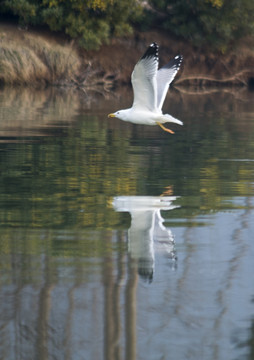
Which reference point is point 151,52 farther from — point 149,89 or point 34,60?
point 34,60

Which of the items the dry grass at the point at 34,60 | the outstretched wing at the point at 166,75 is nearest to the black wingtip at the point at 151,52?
the outstretched wing at the point at 166,75

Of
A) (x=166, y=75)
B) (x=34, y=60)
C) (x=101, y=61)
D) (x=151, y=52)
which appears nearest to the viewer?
(x=151, y=52)

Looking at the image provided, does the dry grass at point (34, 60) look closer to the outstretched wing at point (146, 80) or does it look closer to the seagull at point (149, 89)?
the seagull at point (149, 89)

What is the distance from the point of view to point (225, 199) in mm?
8273

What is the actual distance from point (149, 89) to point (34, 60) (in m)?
20.7

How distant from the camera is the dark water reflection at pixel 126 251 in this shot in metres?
4.18

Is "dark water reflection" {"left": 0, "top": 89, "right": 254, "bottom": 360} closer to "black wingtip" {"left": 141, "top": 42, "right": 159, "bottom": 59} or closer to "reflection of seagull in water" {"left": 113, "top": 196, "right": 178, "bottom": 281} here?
"reflection of seagull in water" {"left": 113, "top": 196, "right": 178, "bottom": 281}

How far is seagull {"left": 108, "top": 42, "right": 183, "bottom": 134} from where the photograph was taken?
459 inches

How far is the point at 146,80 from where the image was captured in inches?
472

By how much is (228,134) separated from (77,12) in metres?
22.5

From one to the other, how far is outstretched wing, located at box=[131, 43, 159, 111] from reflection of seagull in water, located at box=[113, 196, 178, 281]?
3.79m

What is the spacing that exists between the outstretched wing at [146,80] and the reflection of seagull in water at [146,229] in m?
3.79

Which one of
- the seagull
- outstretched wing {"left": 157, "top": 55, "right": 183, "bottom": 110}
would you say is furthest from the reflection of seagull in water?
outstretched wing {"left": 157, "top": 55, "right": 183, "bottom": 110}

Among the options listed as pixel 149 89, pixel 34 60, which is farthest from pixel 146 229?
pixel 34 60
